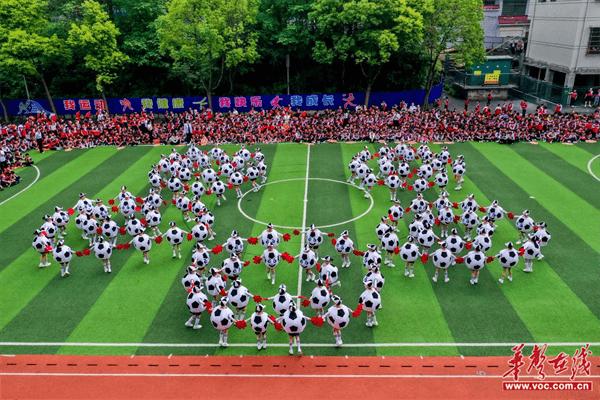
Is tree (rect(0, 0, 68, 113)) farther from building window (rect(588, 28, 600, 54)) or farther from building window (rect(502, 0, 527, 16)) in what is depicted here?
building window (rect(502, 0, 527, 16))

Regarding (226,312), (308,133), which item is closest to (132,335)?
(226,312)

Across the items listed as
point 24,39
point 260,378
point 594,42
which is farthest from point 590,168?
point 24,39

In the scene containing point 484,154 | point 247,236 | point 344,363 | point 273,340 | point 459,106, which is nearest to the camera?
point 344,363

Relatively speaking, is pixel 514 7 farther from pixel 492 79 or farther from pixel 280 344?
pixel 280 344

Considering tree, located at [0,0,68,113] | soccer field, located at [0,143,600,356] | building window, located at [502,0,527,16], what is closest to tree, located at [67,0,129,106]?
tree, located at [0,0,68,113]

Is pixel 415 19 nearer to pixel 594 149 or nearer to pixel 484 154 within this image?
pixel 484 154
